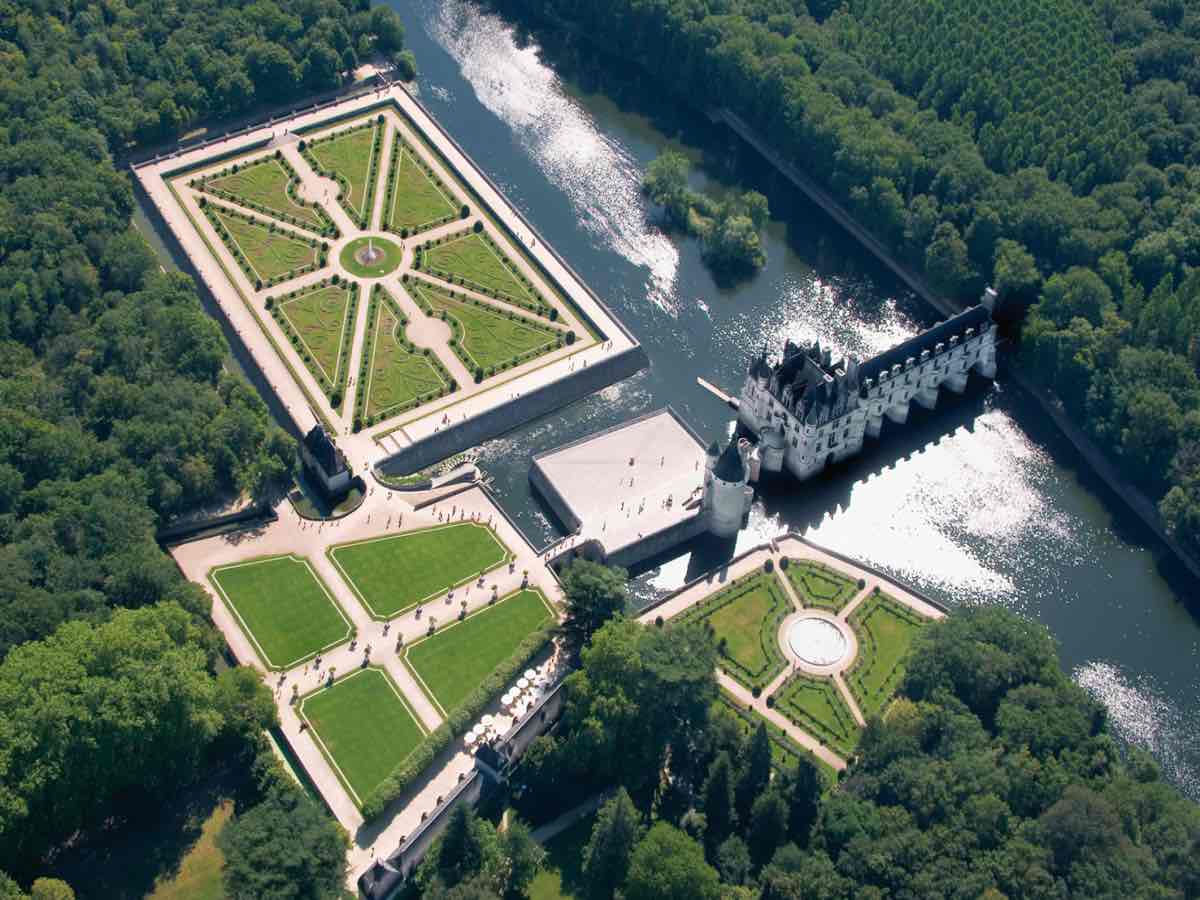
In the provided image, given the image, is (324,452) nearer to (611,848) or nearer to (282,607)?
(282,607)

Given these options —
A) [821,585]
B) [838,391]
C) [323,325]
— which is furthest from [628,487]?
[323,325]

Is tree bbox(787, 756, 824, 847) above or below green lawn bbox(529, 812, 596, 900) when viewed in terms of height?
below

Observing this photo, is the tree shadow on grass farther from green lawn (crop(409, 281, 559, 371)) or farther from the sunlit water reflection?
green lawn (crop(409, 281, 559, 371))

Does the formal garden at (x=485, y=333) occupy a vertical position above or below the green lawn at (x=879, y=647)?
above

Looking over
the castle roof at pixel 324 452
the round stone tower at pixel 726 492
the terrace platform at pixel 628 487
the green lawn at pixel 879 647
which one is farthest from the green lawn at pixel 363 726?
the green lawn at pixel 879 647

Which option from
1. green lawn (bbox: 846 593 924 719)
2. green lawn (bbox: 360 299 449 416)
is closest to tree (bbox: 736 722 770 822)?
green lawn (bbox: 846 593 924 719)

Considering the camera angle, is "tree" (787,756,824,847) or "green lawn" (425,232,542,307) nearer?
"tree" (787,756,824,847)

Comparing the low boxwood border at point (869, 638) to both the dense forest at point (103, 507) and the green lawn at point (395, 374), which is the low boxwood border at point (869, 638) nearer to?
the dense forest at point (103, 507)

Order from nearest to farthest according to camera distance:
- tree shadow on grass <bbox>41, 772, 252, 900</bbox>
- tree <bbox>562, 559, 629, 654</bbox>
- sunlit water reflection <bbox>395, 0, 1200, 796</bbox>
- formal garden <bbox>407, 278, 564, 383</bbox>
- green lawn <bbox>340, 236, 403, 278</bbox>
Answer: tree shadow on grass <bbox>41, 772, 252, 900</bbox>
tree <bbox>562, 559, 629, 654</bbox>
sunlit water reflection <bbox>395, 0, 1200, 796</bbox>
formal garden <bbox>407, 278, 564, 383</bbox>
green lawn <bbox>340, 236, 403, 278</bbox>
